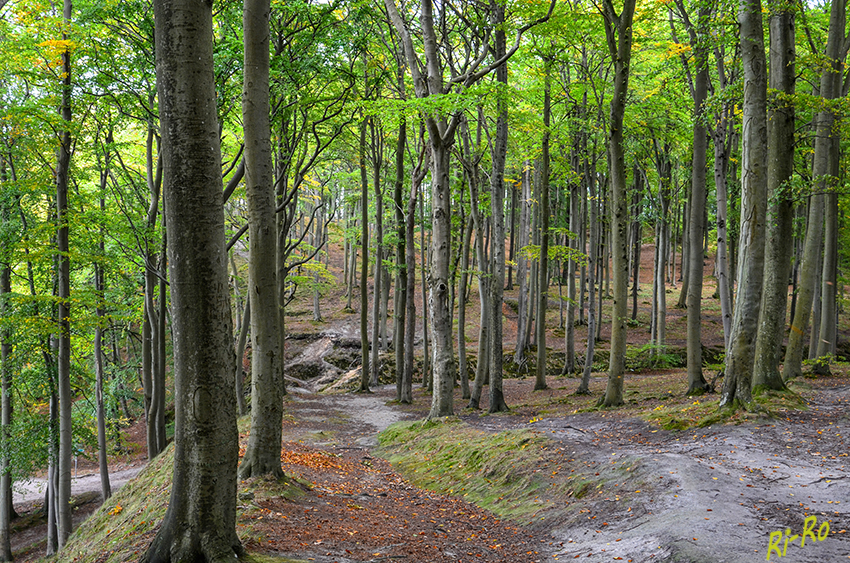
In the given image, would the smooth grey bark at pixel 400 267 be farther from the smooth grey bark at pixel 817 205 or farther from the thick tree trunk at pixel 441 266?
the smooth grey bark at pixel 817 205

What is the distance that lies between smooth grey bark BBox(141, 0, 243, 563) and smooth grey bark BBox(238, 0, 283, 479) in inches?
88.3

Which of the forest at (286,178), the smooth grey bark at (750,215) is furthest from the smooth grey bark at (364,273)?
the smooth grey bark at (750,215)

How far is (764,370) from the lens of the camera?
866 cm

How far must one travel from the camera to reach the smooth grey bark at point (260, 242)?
554 cm

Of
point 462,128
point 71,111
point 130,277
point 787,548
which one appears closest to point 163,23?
point 787,548

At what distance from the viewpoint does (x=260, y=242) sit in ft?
18.5

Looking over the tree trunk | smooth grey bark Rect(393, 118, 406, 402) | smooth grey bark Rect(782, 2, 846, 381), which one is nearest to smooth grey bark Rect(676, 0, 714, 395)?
smooth grey bark Rect(782, 2, 846, 381)

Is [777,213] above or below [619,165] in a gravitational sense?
below

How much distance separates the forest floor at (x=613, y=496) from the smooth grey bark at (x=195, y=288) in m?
0.80

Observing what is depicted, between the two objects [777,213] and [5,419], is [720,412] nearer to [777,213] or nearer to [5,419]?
[777,213]

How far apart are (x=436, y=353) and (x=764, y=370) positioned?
→ 590 centimetres

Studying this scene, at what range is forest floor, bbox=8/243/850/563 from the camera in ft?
13.5

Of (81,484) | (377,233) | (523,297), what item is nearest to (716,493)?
(523,297)

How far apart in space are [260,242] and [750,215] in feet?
22.7
